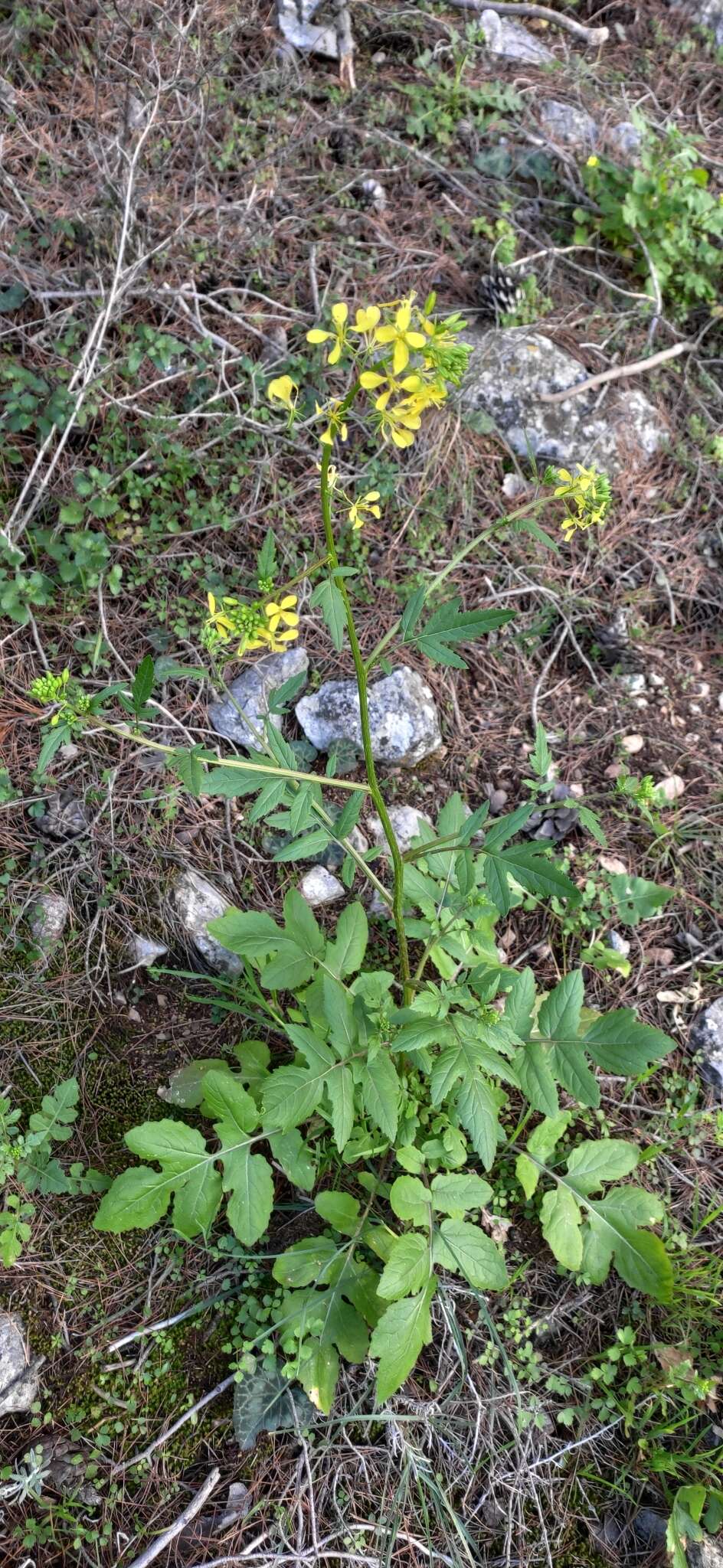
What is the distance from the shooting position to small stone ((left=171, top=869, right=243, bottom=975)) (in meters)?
2.79

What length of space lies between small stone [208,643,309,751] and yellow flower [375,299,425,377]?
4.82 ft

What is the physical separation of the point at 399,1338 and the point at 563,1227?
21.8 inches

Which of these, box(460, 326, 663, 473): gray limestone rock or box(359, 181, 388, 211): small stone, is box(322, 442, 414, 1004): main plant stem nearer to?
box(460, 326, 663, 473): gray limestone rock

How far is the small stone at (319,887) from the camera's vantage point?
2896 mm

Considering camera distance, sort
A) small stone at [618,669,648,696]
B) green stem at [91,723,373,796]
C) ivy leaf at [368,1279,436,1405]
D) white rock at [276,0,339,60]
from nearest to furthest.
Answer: green stem at [91,723,373,796] < ivy leaf at [368,1279,436,1405] < small stone at [618,669,648,696] < white rock at [276,0,339,60]

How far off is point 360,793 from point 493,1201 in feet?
4.76

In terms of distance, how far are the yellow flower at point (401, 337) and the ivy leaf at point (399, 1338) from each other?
1999 millimetres

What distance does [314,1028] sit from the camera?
232 cm

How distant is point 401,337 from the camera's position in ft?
5.02

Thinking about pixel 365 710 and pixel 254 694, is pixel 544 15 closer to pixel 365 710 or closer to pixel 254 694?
pixel 254 694

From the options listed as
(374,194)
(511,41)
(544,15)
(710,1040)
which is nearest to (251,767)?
(710,1040)

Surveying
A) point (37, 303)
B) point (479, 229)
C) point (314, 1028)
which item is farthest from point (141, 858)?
point (479, 229)

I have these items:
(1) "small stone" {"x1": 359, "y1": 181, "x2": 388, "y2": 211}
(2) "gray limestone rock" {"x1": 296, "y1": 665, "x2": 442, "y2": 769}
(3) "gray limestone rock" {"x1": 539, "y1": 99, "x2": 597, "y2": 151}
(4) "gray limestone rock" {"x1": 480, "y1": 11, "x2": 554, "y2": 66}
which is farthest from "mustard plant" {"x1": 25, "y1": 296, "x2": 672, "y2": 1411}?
(4) "gray limestone rock" {"x1": 480, "y1": 11, "x2": 554, "y2": 66}

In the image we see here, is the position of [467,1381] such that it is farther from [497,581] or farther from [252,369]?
[252,369]
